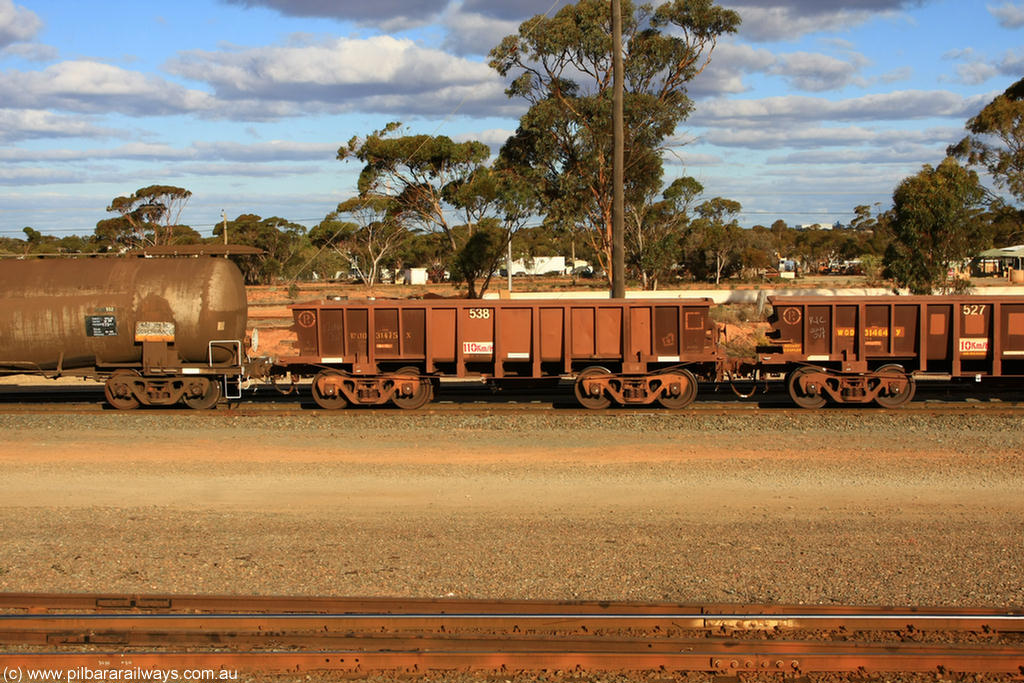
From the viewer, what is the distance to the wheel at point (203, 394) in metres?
17.5

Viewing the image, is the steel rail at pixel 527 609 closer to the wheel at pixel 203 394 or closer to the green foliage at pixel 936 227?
the wheel at pixel 203 394

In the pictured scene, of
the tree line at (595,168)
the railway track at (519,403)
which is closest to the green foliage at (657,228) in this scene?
the tree line at (595,168)

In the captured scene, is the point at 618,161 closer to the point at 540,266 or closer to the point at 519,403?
the point at 519,403

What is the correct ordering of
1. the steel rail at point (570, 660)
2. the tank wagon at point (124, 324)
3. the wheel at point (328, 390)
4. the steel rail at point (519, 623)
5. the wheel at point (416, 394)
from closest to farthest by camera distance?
the steel rail at point (570, 660) < the steel rail at point (519, 623) < the tank wagon at point (124, 324) < the wheel at point (328, 390) < the wheel at point (416, 394)

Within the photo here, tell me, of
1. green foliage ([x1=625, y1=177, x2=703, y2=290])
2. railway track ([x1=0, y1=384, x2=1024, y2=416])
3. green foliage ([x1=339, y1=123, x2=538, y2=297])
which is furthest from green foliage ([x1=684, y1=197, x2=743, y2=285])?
railway track ([x1=0, y1=384, x2=1024, y2=416])

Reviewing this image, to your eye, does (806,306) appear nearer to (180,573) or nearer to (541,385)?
(541,385)

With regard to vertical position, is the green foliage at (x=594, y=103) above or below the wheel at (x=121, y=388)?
above

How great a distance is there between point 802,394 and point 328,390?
389 inches

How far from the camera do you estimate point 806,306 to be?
17344 mm

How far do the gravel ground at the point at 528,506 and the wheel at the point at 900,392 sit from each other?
0.94 metres

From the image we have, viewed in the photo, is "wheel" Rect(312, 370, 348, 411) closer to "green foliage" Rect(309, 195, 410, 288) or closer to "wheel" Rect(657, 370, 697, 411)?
"wheel" Rect(657, 370, 697, 411)

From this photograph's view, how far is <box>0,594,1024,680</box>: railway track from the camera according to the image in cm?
601

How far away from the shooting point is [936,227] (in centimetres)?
3188

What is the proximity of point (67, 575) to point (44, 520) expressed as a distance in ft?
7.71
